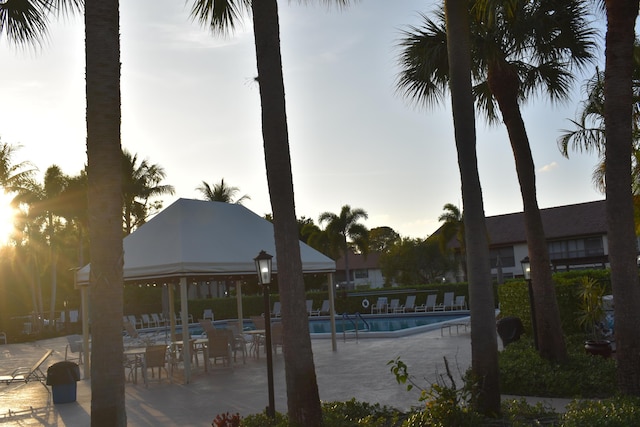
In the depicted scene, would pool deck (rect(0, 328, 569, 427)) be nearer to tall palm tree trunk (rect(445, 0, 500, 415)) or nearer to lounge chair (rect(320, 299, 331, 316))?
tall palm tree trunk (rect(445, 0, 500, 415))

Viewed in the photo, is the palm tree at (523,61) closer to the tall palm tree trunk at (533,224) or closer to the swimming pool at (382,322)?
the tall palm tree trunk at (533,224)

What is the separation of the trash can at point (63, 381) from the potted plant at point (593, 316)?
9.17 metres

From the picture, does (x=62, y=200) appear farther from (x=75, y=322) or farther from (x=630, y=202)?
(x=630, y=202)

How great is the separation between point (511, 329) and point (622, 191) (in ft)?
22.0

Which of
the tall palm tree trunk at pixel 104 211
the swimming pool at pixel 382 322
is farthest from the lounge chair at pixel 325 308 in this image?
the tall palm tree trunk at pixel 104 211

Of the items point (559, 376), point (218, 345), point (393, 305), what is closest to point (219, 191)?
point (393, 305)

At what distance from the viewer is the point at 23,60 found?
7941mm

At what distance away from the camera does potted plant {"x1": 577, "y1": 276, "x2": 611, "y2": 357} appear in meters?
10.6

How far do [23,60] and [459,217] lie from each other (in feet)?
117

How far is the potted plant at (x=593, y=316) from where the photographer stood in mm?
10609

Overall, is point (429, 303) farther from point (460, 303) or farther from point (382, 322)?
point (382, 322)

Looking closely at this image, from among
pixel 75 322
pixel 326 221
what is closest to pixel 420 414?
pixel 75 322

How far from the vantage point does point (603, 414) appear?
600 cm

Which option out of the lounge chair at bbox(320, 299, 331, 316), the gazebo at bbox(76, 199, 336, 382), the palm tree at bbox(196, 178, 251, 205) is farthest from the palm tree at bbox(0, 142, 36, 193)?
the gazebo at bbox(76, 199, 336, 382)
